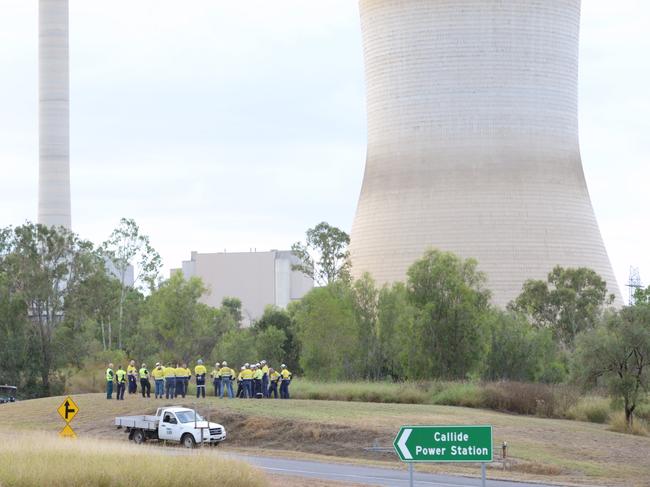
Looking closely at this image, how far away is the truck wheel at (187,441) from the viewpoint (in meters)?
26.0

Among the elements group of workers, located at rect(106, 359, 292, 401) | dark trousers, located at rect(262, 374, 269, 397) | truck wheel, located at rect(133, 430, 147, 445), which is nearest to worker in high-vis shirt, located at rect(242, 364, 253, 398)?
group of workers, located at rect(106, 359, 292, 401)

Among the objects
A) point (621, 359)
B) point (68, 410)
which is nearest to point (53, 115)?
point (621, 359)

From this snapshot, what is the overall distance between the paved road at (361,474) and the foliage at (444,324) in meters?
22.8

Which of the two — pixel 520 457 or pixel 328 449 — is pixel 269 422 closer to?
pixel 328 449

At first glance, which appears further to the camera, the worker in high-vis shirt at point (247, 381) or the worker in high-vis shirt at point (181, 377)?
the worker in high-vis shirt at point (247, 381)

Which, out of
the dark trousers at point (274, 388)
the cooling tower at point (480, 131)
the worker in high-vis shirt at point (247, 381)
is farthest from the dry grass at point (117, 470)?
the cooling tower at point (480, 131)

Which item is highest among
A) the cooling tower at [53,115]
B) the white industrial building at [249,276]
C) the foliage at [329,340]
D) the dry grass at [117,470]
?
the cooling tower at [53,115]

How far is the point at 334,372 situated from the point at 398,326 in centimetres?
347

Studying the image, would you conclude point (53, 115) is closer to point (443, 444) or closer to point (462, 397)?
point (462, 397)

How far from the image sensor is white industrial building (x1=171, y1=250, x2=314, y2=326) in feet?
370

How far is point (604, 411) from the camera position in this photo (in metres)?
35.8

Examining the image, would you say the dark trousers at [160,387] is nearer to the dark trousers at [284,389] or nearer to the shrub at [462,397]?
the dark trousers at [284,389]

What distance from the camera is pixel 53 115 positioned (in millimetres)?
73125

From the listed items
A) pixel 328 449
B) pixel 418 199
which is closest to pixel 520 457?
pixel 328 449
